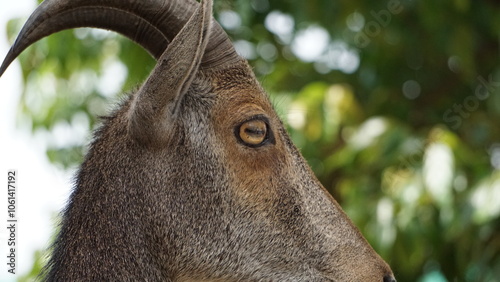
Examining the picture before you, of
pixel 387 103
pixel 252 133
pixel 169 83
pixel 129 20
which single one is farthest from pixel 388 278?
pixel 387 103

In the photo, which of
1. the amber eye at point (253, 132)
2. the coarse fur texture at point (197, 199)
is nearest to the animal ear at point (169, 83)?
the coarse fur texture at point (197, 199)

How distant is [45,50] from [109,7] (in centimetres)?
417

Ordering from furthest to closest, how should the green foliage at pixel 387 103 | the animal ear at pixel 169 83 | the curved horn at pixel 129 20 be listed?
the green foliage at pixel 387 103
the curved horn at pixel 129 20
the animal ear at pixel 169 83

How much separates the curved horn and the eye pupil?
38cm

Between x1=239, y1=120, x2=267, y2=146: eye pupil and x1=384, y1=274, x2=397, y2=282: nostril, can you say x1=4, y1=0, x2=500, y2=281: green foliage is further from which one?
x1=384, y1=274, x2=397, y2=282: nostril

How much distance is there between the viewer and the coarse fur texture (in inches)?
147

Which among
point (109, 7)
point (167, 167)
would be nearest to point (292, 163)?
point (167, 167)

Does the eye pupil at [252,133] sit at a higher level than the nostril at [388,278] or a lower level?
higher

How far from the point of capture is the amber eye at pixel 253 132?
4.03m

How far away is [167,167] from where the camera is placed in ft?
12.7

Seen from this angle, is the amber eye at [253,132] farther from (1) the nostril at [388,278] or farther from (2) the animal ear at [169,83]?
(1) the nostril at [388,278]

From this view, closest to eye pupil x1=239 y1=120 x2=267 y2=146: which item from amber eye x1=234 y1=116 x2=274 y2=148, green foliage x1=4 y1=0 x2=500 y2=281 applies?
amber eye x1=234 y1=116 x2=274 y2=148

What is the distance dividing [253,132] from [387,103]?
5201mm

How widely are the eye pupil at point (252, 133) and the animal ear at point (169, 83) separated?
0.33 metres
